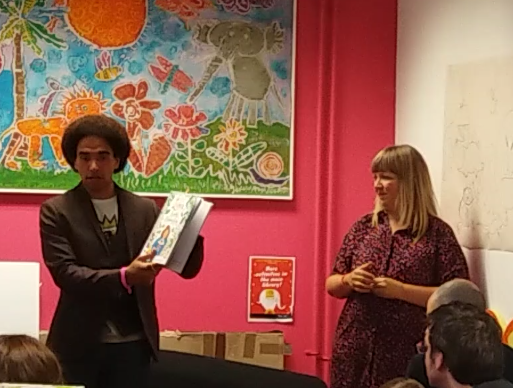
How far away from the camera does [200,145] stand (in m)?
3.77

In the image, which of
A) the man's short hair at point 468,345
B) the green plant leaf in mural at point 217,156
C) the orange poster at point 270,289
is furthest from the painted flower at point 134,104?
the man's short hair at point 468,345

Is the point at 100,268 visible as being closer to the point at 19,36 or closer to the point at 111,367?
the point at 111,367

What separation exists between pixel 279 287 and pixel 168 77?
1003 mm

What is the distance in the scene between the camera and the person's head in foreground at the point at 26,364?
1781 millimetres

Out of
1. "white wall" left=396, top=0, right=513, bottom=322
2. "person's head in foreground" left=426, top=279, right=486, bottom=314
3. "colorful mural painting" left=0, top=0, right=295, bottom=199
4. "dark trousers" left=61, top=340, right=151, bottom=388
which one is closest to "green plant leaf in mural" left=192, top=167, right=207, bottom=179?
"colorful mural painting" left=0, top=0, right=295, bottom=199

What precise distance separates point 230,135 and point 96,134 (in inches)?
45.4

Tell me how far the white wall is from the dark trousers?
117 centimetres

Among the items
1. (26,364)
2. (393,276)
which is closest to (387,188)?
(393,276)

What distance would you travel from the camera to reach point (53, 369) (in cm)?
182

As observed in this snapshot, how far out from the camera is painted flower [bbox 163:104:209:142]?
3.74 meters

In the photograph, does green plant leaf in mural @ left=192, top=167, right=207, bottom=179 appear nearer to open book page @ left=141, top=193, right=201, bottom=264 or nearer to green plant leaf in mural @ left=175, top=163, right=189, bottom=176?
green plant leaf in mural @ left=175, top=163, right=189, bottom=176

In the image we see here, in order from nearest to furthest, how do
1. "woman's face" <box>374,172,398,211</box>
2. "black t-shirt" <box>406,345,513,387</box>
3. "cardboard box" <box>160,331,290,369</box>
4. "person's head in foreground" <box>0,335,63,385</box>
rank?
1. "person's head in foreground" <box>0,335,63,385</box>
2. "black t-shirt" <box>406,345,513,387</box>
3. "woman's face" <box>374,172,398,211</box>
4. "cardboard box" <box>160,331,290,369</box>

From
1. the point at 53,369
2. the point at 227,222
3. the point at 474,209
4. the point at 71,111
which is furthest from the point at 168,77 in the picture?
the point at 53,369

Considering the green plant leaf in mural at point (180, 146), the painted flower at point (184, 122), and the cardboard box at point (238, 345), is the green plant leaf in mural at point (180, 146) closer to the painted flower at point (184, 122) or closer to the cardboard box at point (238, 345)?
the painted flower at point (184, 122)
